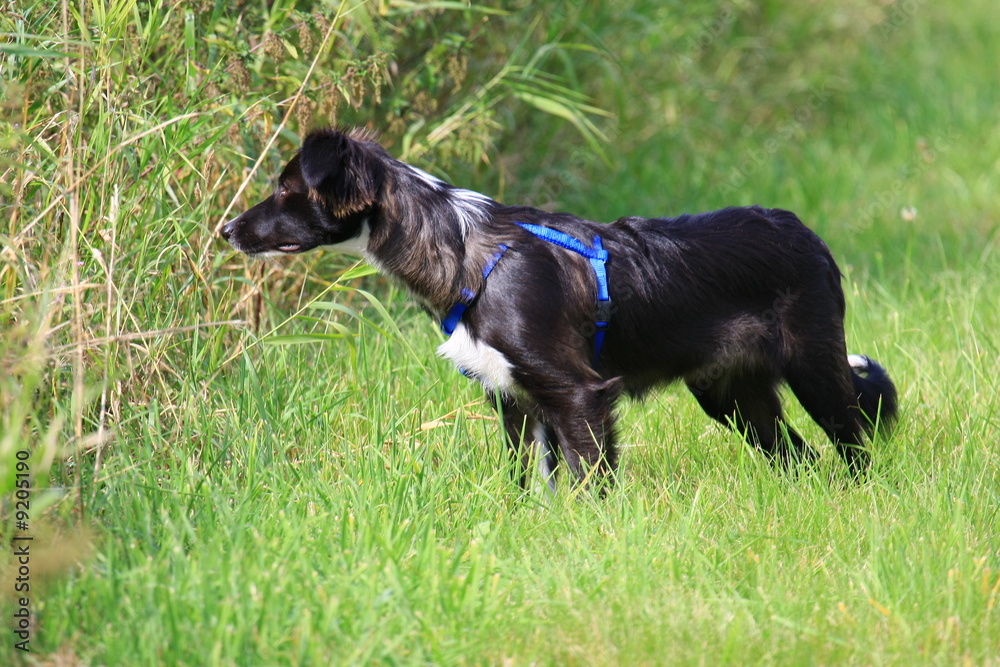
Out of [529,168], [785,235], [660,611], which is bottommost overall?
[529,168]

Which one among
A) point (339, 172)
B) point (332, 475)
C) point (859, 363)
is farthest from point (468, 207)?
point (859, 363)

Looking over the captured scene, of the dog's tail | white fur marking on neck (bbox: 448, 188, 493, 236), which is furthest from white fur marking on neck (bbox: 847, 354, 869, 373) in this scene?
white fur marking on neck (bbox: 448, 188, 493, 236)

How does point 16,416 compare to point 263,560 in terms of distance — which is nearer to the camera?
point 16,416

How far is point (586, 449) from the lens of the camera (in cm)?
334

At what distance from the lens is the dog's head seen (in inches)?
130

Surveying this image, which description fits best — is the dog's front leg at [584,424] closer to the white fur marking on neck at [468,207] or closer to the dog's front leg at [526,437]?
the dog's front leg at [526,437]

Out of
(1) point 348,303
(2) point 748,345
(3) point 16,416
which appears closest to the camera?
(3) point 16,416

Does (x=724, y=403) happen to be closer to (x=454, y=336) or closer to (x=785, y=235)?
(x=785, y=235)

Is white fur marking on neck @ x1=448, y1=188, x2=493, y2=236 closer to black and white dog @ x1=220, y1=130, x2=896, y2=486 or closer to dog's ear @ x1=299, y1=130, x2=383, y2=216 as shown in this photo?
black and white dog @ x1=220, y1=130, x2=896, y2=486

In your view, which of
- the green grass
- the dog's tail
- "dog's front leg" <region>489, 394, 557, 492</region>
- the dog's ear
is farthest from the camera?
the dog's tail

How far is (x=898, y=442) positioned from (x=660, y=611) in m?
1.48

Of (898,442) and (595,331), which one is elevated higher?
(595,331)

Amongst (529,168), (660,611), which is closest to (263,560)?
(660,611)

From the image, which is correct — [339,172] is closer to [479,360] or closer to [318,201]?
[318,201]
